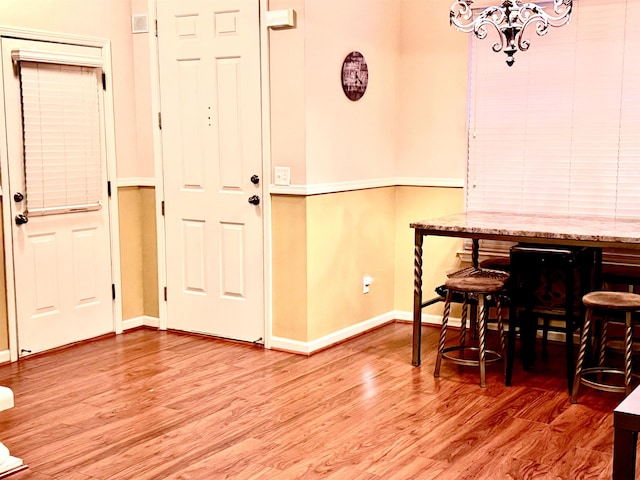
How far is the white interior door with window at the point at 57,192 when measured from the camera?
459cm

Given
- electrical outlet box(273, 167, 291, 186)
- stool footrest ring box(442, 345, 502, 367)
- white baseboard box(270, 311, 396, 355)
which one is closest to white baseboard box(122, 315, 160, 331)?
white baseboard box(270, 311, 396, 355)

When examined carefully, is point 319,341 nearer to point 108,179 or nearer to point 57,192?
point 108,179

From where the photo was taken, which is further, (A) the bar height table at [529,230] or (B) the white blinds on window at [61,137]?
(B) the white blinds on window at [61,137]

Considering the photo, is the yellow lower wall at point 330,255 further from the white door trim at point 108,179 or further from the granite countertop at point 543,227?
the granite countertop at point 543,227

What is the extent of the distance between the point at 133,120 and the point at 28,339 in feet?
5.37

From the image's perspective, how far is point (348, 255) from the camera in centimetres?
511

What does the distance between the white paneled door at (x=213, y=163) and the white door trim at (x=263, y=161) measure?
0.04 m

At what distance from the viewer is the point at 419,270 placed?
14.5 feet

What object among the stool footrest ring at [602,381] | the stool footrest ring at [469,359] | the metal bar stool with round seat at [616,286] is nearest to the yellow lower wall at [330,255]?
the stool footrest ring at [469,359]

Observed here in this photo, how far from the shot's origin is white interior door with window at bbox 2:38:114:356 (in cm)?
459

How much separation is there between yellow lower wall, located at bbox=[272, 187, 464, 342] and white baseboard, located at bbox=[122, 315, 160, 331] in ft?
3.35

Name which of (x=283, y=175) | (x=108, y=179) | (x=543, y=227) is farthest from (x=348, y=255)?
(x=108, y=179)

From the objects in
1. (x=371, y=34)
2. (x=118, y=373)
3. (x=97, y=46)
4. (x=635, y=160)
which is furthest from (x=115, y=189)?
(x=635, y=160)

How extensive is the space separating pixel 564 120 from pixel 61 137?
3.22m
